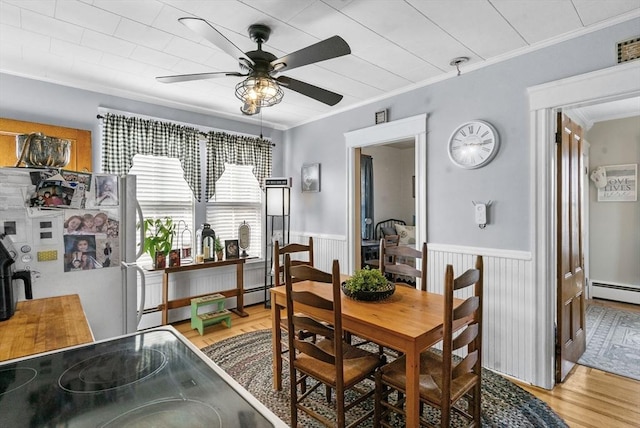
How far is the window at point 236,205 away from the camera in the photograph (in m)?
4.27

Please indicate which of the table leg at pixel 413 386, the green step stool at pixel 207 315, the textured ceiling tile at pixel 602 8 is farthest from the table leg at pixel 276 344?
the textured ceiling tile at pixel 602 8

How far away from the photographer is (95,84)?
3197 mm

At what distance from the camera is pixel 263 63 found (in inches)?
79.4

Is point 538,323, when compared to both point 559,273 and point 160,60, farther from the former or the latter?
point 160,60

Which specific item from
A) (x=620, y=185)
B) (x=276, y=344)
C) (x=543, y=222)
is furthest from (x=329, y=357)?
(x=620, y=185)

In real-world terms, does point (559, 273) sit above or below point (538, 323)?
above

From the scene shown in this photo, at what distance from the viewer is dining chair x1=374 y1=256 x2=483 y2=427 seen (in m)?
1.55

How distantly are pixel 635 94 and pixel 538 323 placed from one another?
1.68 metres

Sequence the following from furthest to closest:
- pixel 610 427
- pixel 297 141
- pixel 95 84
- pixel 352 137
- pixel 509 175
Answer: pixel 297 141
pixel 352 137
pixel 95 84
pixel 509 175
pixel 610 427

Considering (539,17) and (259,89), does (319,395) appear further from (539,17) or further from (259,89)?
(539,17)

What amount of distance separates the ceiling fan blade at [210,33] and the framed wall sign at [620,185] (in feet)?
17.1

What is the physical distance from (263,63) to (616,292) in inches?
216

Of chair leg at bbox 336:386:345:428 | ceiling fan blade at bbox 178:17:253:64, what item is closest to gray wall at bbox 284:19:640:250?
chair leg at bbox 336:386:345:428

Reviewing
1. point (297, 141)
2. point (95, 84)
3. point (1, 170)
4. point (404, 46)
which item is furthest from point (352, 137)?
point (1, 170)
